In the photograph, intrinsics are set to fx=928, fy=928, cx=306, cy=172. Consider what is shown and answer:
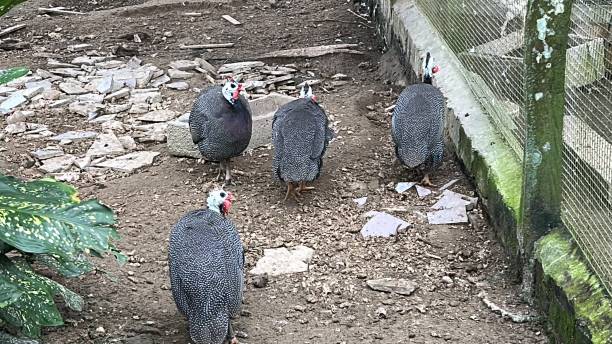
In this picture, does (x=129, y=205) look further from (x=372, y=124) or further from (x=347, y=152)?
(x=372, y=124)

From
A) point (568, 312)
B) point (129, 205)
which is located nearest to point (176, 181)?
point (129, 205)

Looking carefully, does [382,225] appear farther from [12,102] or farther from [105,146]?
[12,102]

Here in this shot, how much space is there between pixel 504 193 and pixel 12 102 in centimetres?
433

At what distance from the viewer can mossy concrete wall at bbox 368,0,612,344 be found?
367 centimetres

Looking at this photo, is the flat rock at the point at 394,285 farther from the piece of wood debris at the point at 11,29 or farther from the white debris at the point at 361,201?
the piece of wood debris at the point at 11,29

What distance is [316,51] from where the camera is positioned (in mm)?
8422

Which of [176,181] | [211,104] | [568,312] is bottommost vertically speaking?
[176,181]

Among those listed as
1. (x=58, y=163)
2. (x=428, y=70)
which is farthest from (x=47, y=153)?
(x=428, y=70)

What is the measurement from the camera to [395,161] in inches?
240

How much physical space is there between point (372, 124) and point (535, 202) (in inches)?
103

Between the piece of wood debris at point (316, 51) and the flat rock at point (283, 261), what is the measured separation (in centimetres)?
361

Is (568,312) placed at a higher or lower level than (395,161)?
higher

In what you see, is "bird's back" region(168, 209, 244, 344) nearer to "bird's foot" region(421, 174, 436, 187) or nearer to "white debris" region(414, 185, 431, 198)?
"white debris" region(414, 185, 431, 198)

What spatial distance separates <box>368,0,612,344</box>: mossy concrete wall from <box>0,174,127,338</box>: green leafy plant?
72.6 inches
